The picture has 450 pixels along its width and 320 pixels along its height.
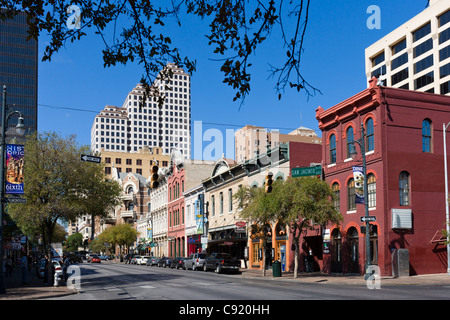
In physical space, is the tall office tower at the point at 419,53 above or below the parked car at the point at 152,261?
above

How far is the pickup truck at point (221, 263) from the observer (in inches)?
1634

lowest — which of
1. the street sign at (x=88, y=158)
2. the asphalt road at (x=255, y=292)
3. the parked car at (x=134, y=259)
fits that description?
the parked car at (x=134, y=259)

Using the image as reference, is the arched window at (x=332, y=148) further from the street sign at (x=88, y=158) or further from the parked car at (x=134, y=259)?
the parked car at (x=134, y=259)

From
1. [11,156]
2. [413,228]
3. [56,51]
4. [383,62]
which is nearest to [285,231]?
[413,228]

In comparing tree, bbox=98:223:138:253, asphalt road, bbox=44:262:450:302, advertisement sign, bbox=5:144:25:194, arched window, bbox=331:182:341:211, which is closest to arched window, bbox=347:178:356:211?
arched window, bbox=331:182:341:211

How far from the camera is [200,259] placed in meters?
45.7

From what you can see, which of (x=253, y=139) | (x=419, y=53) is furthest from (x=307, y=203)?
(x=253, y=139)

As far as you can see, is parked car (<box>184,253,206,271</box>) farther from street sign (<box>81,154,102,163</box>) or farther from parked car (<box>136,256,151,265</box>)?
street sign (<box>81,154,102,163</box>)

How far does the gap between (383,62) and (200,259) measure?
57.1 metres

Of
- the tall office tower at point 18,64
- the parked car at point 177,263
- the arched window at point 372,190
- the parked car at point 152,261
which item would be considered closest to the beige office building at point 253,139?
the tall office tower at point 18,64

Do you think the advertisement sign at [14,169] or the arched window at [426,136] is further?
the arched window at [426,136]

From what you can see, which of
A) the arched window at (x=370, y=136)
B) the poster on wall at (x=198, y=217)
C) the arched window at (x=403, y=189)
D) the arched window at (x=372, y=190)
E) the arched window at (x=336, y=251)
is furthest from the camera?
the poster on wall at (x=198, y=217)

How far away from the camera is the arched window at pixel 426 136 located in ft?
110

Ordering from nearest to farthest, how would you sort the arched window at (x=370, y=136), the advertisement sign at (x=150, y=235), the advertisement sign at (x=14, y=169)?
the advertisement sign at (x=14, y=169), the arched window at (x=370, y=136), the advertisement sign at (x=150, y=235)
